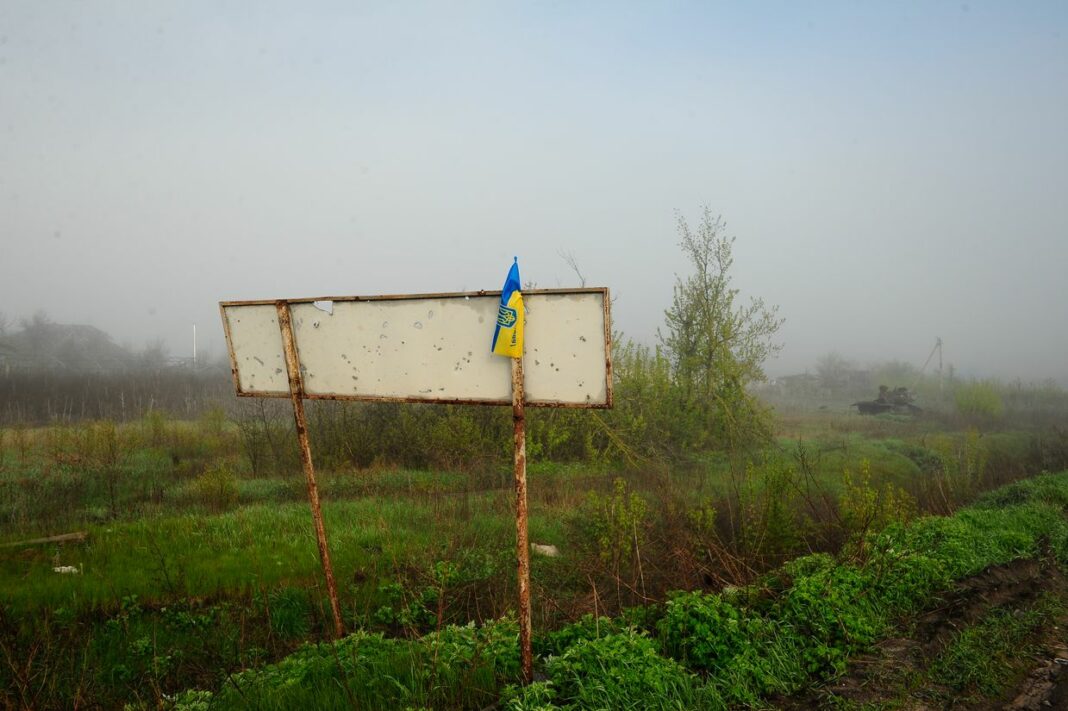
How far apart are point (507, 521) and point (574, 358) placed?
5.78 m

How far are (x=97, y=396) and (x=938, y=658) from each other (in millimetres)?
30395

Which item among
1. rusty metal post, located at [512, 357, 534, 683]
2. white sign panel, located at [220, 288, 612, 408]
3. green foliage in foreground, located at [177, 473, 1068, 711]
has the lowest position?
green foliage in foreground, located at [177, 473, 1068, 711]

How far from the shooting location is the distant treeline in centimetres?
2141

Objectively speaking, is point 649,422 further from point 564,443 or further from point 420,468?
point 420,468

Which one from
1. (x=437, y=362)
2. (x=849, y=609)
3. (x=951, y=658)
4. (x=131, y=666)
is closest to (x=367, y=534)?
(x=131, y=666)

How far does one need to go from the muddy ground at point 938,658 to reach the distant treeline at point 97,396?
20935 mm

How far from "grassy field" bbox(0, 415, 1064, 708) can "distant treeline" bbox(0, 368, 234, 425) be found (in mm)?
11465

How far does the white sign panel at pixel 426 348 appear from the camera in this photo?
2.94 metres

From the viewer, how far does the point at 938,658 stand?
12.7 ft

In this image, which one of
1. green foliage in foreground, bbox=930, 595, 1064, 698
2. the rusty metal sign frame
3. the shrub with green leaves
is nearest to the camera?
the rusty metal sign frame

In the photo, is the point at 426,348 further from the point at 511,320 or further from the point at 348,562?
the point at 348,562

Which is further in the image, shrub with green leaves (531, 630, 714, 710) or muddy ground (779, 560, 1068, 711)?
muddy ground (779, 560, 1068, 711)

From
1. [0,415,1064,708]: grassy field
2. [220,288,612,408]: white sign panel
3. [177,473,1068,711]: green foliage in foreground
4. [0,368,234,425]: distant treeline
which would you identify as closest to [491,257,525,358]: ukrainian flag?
[220,288,612,408]: white sign panel

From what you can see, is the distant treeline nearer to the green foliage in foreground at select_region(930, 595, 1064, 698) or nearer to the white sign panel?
the white sign panel
